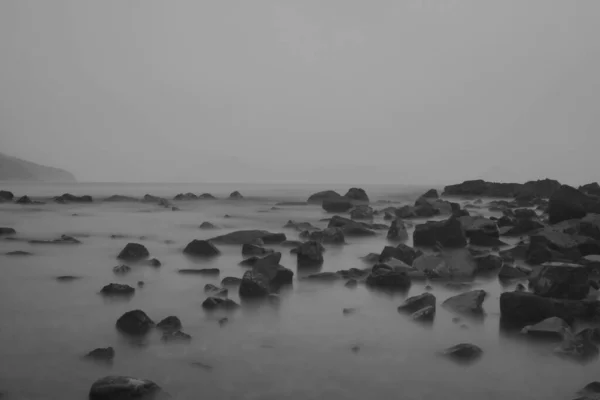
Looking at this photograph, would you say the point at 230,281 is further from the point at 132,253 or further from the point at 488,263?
the point at 488,263

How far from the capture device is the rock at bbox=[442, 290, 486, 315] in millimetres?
5773

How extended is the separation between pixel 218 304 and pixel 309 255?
364cm

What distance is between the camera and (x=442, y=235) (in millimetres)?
11406

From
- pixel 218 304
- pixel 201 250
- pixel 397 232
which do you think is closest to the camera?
pixel 218 304

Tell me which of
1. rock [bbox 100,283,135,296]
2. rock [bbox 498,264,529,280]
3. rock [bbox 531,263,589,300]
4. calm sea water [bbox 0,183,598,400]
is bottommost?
calm sea water [bbox 0,183,598,400]

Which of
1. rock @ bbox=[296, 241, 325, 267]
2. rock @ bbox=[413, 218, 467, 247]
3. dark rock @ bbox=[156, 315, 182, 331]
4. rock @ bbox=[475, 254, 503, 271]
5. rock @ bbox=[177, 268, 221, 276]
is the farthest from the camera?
rock @ bbox=[413, 218, 467, 247]

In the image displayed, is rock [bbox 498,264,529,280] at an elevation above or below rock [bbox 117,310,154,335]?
above

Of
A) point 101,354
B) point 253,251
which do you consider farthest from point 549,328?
point 253,251

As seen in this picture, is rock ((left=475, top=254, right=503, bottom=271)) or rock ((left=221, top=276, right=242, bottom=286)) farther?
rock ((left=475, top=254, right=503, bottom=271))

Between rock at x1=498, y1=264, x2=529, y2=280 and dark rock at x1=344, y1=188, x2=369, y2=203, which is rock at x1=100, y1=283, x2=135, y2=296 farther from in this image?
dark rock at x1=344, y1=188, x2=369, y2=203

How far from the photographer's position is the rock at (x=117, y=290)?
6.50m

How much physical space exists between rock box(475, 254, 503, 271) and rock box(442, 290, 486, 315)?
2.51 metres

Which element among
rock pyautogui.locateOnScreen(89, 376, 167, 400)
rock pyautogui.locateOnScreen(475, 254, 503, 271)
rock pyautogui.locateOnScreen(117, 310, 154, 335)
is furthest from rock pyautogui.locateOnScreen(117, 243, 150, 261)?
rock pyautogui.locateOnScreen(475, 254, 503, 271)

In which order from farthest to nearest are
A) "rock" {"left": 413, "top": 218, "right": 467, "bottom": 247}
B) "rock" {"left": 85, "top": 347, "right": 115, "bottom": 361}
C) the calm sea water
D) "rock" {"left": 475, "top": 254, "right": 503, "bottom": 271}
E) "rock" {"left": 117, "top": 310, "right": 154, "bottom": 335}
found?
"rock" {"left": 413, "top": 218, "right": 467, "bottom": 247} < "rock" {"left": 475, "top": 254, "right": 503, "bottom": 271} < "rock" {"left": 117, "top": 310, "right": 154, "bottom": 335} < "rock" {"left": 85, "top": 347, "right": 115, "bottom": 361} < the calm sea water
